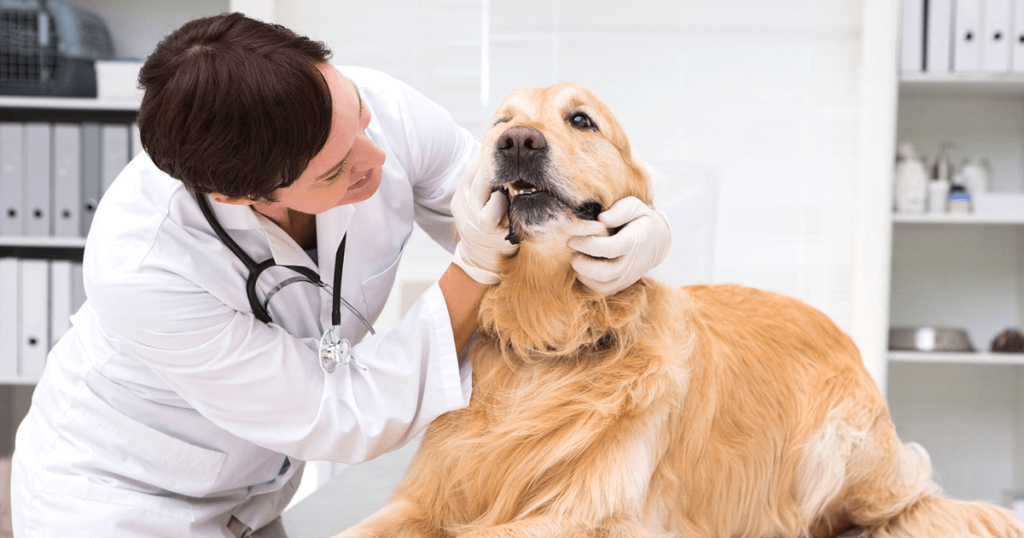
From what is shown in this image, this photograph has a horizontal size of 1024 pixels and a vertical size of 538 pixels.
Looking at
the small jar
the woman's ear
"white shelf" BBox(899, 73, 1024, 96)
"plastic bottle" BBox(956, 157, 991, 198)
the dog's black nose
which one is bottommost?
the woman's ear

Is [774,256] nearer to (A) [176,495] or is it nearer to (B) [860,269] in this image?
(B) [860,269]

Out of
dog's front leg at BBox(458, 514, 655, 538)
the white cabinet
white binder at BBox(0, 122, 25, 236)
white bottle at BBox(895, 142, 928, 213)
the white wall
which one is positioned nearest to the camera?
dog's front leg at BBox(458, 514, 655, 538)

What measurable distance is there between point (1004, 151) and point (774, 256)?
44.8 inches

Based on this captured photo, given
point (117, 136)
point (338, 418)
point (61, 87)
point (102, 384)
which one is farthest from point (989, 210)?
point (61, 87)

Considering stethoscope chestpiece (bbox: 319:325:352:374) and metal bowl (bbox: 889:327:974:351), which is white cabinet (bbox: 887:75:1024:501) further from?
stethoscope chestpiece (bbox: 319:325:352:374)

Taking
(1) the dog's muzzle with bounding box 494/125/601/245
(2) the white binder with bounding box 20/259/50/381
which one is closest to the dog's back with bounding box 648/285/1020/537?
(1) the dog's muzzle with bounding box 494/125/601/245

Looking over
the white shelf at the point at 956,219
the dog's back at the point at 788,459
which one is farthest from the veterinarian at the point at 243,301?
the white shelf at the point at 956,219

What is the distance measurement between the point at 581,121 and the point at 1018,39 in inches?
118

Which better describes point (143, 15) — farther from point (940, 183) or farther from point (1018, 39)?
point (1018, 39)

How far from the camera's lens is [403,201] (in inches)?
55.1

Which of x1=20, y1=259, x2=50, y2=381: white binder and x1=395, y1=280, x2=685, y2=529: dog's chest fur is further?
x1=20, y1=259, x2=50, y2=381: white binder

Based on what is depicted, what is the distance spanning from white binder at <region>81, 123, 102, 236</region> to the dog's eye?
2.80 m

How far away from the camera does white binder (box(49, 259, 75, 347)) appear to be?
3.18 m

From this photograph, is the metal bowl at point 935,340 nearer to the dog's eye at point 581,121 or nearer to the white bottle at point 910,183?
the white bottle at point 910,183
